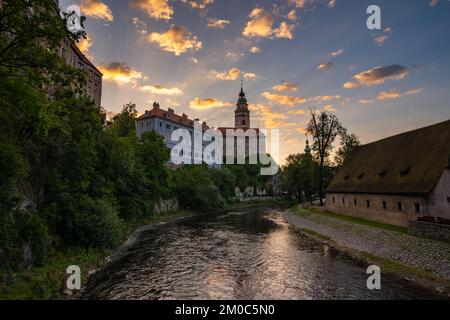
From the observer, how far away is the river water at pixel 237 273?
15.0m

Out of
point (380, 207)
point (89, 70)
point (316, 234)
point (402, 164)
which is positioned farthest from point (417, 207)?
point (89, 70)

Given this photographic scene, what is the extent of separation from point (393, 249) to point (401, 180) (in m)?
8.25

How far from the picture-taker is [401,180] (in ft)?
86.3

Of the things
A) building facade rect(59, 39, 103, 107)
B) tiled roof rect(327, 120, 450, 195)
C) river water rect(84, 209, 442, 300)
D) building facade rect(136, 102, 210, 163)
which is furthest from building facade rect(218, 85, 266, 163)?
river water rect(84, 209, 442, 300)

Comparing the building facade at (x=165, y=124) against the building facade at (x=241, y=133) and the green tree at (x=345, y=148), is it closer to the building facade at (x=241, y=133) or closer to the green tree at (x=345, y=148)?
the building facade at (x=241, y=133)

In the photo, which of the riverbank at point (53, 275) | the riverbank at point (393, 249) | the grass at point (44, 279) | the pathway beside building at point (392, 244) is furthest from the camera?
the pathway beside building at point (392, 244)

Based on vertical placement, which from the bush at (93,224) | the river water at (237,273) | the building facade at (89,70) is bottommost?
the river water at (237,273)

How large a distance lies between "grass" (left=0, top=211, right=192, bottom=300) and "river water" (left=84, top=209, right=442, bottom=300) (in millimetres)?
1383

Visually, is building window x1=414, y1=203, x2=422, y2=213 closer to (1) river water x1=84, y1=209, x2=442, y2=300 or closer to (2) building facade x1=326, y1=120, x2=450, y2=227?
(2) building facade x1=326, y1=120, x2=450, y2=227

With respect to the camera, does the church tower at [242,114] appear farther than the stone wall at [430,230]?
Yes

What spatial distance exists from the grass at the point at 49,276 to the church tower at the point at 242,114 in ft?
346

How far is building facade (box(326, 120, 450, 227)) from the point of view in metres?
22.4

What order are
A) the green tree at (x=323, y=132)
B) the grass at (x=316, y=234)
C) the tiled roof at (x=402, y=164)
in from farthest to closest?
the green tree at (x=323, y=132)
the grass at (x=316, y=234)
the tiled roof at (x=402, y=164)

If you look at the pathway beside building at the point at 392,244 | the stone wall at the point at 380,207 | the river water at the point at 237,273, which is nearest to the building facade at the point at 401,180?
the stone wall at the point at 380,207
